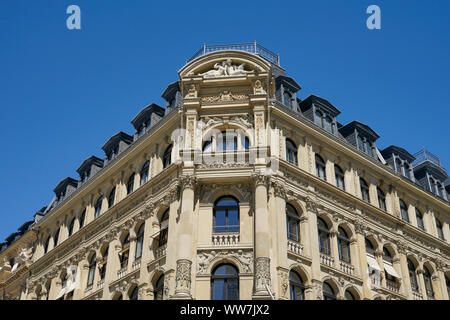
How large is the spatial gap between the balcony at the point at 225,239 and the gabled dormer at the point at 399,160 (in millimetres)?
15754

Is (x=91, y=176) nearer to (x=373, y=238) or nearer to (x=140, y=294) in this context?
(x=140, y=294)

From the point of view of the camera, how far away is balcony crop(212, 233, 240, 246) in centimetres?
2805

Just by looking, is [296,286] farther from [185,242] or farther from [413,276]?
[413,276]

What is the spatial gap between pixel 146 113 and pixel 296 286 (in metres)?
15.5

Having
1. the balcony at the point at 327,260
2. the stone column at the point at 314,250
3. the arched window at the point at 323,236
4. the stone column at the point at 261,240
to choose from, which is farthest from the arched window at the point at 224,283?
the arched window at the point at 323,236


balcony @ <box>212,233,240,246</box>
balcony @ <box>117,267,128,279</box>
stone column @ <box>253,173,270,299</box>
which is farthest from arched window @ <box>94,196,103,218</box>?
stone column @ <box>253,173,270,299</box>

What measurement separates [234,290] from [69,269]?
14621 millimetres

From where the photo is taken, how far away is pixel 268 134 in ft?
103

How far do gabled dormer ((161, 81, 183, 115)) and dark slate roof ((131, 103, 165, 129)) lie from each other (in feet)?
3.24

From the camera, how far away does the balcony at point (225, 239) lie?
2805cm

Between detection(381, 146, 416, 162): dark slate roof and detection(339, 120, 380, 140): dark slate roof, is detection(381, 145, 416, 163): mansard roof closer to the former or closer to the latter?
detection(381, 146, 416, 162): dark slate roof

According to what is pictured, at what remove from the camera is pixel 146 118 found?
124ft

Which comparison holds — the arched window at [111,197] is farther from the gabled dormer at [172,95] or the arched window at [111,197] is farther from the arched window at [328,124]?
the arched window at [328,124]
